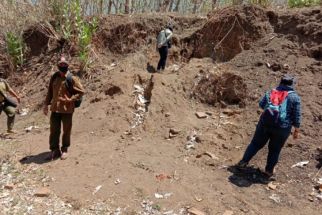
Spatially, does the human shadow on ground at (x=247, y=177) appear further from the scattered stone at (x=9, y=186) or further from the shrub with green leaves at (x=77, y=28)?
the shrub with green leaves at (x=77, y=28)

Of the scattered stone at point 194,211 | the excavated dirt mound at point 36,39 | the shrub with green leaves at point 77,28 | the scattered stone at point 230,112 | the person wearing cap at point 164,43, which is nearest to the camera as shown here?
the scattered stone at point 194,211

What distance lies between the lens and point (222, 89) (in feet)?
26.8

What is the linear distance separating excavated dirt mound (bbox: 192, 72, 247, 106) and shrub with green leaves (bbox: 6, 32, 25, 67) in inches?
207

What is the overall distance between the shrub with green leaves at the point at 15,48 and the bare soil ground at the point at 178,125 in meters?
0.40

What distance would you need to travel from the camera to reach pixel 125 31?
10.5 m

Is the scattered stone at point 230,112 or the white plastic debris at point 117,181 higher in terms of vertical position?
the scattered stone at point 230,112

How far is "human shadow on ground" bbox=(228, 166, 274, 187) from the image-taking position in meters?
6.01

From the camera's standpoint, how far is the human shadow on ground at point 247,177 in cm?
601

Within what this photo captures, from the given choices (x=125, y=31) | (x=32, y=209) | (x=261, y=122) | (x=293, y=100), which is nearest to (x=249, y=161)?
(x=261, y=122)

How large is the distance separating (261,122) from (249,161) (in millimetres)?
917

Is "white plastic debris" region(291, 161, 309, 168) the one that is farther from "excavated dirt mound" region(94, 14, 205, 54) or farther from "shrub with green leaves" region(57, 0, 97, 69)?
"shrub with green leaves" region(57, 0, 97, 69)

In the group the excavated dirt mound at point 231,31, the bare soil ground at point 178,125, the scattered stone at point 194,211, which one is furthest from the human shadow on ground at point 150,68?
the scattered stone at point 194,211

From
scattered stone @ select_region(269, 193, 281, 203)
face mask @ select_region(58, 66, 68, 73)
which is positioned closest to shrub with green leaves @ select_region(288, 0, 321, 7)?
scattered stone @ select_region(269, 193, 281, 203)

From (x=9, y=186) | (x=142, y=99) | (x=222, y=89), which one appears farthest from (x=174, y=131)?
(x=9, y=186)
